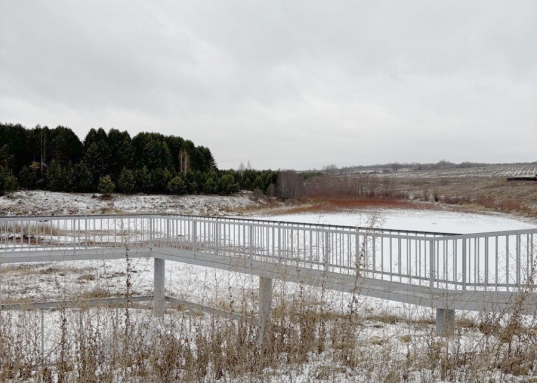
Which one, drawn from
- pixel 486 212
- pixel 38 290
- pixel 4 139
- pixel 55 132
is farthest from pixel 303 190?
pixel 38 290

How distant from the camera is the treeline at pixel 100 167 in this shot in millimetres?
50156

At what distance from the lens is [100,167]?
185 ft

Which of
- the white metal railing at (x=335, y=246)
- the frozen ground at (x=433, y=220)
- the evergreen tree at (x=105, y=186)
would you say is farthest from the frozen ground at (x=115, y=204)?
the white metal railing at (x=335, y=246)

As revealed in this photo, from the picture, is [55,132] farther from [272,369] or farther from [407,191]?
[272,369]

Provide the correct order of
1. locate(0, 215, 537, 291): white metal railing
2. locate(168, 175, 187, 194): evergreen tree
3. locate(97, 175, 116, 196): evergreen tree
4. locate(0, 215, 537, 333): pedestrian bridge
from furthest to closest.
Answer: locate(168, 175, 187, 194): evergreen tree → locate(97, 175, 116, 196): evergreen tree → locate(0, 215, 537, 291): white metal railing → locate(0, 215, 537, 333): pedestrian bridge

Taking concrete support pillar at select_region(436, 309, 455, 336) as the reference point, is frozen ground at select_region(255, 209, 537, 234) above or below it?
below

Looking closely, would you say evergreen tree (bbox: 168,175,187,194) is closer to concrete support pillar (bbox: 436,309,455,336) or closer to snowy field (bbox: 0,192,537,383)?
snowy field (bbox: 0,192,537,383)

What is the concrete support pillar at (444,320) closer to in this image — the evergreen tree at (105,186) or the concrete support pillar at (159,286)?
the concrete support pillar at (159,286)

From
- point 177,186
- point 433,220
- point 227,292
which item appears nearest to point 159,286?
point 227,292

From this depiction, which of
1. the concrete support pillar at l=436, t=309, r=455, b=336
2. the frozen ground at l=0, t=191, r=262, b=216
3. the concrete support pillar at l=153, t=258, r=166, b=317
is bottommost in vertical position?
the concrete support pillar at l=153, t=258, r=166, b=317

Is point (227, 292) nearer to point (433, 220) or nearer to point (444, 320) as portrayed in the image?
point (444, 320)

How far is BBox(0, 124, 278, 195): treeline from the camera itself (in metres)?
50.2

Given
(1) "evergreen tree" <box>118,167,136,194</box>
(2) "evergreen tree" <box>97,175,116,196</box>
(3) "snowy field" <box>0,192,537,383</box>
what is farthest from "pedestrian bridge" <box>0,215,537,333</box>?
(1) "evergreen tree" <box>118,167,136,194</box>

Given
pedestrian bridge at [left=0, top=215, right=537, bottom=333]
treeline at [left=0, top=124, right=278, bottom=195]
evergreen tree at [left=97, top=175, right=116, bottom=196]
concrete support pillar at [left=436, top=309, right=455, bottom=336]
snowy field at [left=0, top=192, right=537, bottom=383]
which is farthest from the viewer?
treeline at [left=0, top=124, right=278, bottom=195]
